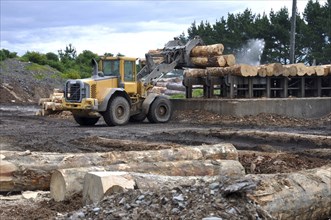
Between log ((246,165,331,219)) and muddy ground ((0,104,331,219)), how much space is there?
1.26m

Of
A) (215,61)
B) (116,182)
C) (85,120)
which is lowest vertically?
Result: (85,120)

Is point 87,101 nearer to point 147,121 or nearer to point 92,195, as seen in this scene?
point 147,121

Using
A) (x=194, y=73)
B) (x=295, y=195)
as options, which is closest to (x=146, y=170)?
(x=295, y=195)

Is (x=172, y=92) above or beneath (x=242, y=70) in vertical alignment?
beneath

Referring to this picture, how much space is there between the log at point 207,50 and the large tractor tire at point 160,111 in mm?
2366

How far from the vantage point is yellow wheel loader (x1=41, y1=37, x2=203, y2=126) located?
19.6 meters

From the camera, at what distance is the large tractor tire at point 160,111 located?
836 inches

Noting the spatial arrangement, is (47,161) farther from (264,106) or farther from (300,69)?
(300,69)

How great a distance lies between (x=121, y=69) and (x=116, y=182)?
13794 millimetres

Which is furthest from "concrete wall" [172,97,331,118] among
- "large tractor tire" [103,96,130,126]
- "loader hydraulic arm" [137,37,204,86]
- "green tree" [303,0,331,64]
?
"green tree" [303,0,331,64]

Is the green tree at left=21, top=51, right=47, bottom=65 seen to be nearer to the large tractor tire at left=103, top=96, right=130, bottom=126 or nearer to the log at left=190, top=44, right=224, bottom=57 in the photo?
the log at left=190, top=44, right=224, bottom=57

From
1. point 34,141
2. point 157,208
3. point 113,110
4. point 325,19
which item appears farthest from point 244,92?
point 325,19

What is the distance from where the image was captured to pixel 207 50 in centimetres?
2233

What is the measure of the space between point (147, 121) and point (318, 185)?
15.5 metres
